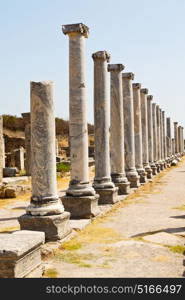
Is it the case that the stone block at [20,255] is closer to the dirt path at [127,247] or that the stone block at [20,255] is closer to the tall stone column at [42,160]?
the dirt path at [127,247]

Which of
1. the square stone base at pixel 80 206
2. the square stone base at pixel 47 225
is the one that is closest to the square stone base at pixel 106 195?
the square stone base at pixel 80 206

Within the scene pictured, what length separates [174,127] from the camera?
5178 cm

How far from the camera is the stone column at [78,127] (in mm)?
9625

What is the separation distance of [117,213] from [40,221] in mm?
3750

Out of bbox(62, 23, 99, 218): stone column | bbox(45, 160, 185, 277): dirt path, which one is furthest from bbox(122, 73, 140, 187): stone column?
bbox(62, 23, 99, 218): stone column

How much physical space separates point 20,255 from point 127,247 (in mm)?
2606

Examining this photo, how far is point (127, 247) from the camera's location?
6977 millimetres

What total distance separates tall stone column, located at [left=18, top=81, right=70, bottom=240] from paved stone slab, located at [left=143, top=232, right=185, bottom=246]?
1.72 meters

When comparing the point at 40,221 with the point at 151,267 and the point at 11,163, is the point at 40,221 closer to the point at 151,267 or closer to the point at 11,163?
the point at 151,267

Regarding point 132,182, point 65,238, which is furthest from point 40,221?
point 132,182

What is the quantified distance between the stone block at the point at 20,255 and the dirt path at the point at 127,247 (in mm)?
379

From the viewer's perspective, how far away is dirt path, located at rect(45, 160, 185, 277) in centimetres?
571

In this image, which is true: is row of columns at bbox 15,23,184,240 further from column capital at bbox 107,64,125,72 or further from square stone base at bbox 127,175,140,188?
square stone base at bbox 127,175,140,188

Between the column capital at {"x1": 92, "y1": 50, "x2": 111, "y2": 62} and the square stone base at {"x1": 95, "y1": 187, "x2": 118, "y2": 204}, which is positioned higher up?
the column capital at {"x1": 92, "y1": 50, "x2": 111, "y2": 62}
